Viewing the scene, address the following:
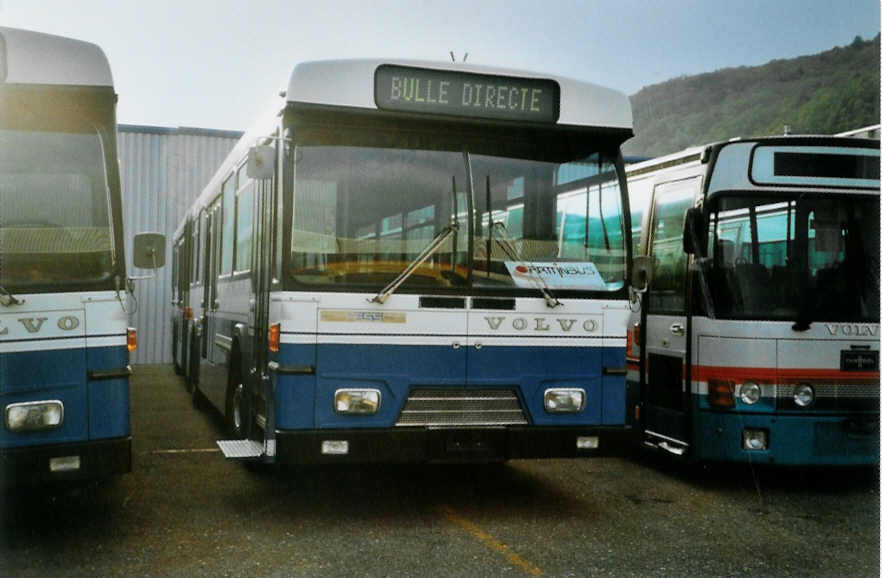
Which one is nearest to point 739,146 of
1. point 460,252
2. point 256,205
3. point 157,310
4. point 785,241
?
point 785,241

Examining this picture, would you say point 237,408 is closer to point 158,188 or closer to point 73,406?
point 73,406

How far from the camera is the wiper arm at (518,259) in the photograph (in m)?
6.59

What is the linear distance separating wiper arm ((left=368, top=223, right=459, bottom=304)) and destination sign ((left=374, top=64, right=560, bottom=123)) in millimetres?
819

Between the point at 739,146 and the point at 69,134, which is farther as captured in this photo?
the point at 739,146

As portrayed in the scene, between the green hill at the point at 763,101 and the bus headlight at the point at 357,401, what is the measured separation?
9.06ft

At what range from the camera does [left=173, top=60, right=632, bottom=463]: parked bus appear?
6.27m

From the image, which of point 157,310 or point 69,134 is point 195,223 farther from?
point 157,310

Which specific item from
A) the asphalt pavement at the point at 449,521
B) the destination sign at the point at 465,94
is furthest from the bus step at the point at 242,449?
the destination sign at the point at 465,94

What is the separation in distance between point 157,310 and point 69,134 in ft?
56.3

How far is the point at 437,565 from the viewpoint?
550cm

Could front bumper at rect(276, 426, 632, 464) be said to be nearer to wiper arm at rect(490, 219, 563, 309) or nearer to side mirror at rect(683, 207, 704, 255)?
wiper arm at rect(490, 219, 563, 309)

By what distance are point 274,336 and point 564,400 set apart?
81.0 inches

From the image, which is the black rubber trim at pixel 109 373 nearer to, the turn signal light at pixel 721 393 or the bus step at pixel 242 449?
the bus step at pixel 242 449

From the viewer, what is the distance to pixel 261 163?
6.35 metres
